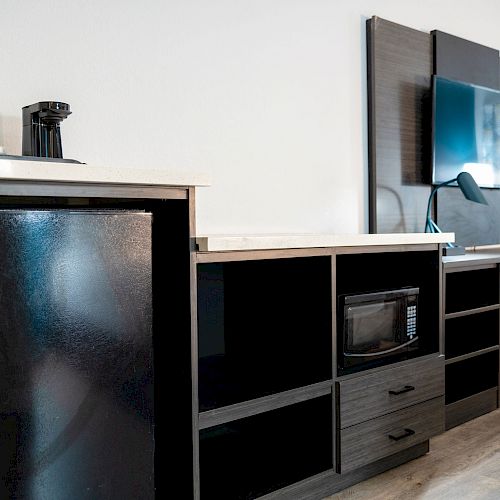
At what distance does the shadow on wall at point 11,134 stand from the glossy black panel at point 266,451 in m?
1.12

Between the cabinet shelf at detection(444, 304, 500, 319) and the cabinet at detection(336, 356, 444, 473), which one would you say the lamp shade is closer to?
the cabinet shelf at detection(444, 304, 500, 319)

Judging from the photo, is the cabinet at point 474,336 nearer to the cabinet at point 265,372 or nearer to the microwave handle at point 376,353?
the microwave handle at point 376,353

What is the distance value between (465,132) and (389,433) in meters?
1.64

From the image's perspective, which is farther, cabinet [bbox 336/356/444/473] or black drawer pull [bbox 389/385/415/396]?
black drawer pull [bbox 389/385/415/396]

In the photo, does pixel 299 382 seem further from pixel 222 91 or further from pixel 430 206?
pixel 430 206

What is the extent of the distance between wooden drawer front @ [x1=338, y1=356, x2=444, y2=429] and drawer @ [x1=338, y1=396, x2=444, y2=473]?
0.02m

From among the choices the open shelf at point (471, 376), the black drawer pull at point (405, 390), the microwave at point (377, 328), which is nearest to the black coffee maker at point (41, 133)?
the microwave at point (377, 328)

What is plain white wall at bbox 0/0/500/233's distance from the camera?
1882 millimetres

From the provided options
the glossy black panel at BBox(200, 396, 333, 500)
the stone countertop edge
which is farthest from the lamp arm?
the stone countertop edge

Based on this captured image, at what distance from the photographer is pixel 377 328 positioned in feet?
7.23

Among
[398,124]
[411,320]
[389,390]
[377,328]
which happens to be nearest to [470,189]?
[398,124]

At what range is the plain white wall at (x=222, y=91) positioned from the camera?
1882mm

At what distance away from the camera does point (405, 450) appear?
90.9 inches

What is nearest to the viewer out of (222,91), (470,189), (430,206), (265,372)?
(265,372)
